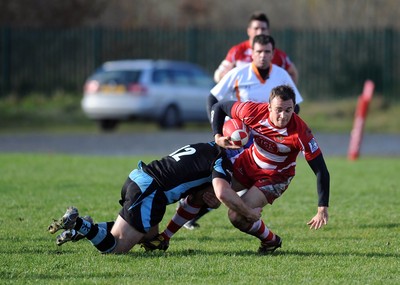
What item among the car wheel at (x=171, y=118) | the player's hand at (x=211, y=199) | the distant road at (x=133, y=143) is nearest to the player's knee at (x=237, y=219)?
the player's hand at (x=211, y=199)

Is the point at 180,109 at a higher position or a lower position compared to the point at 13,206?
lower

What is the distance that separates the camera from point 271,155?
7672 millimetres

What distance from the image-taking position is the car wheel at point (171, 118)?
2398 cm

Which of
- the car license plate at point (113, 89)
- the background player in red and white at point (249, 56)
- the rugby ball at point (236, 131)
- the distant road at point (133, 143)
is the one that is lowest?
the distant road at point (133, 143)

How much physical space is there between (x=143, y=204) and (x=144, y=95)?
52.8ft

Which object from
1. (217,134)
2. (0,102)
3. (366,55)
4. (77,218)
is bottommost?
(0,102)

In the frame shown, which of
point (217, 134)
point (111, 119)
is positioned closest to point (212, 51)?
point (111, 119)

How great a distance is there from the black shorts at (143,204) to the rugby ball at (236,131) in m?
0.75

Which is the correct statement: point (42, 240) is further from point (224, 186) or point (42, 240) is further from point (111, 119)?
point (111, 119)

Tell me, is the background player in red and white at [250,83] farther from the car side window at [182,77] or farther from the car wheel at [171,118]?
the car side window at [182,77]

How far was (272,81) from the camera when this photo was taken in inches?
370

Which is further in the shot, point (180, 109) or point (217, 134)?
point (180, 109)

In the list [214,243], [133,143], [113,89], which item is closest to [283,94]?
[214,243]

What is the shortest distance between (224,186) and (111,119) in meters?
16.7
